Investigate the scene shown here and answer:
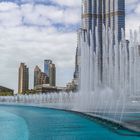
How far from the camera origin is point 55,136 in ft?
61.4

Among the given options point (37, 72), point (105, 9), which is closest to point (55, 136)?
point (105, 9)

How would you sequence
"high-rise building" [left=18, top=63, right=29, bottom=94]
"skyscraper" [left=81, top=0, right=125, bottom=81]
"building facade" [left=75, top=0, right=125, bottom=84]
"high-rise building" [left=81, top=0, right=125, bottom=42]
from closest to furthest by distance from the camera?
"building facade" [left=75, top=0, right=125, bottom=84] < "skyscraper" [left=81, top=0, right=125, bottom=81] < "high-rise building" [left=81, top=0, right=125, bottom=42] < "high-rise building" [left=18, top=63, right=29, bottom=94]

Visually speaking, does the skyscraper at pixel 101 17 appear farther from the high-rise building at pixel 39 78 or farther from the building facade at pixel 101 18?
the high-rise building at pixel 39 78

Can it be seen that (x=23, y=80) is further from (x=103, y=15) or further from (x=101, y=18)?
(x=103, y=15)

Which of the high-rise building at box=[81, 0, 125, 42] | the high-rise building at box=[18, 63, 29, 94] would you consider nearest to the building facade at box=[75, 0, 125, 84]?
the high-rise building at box=[81, 0, 125, 42]

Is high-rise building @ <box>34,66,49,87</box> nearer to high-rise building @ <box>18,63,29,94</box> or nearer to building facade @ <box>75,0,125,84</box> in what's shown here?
high-rise building @ <box>18,63,29,94</box>

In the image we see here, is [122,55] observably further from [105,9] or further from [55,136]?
[105,9]

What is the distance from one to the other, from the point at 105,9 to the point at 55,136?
45.1m

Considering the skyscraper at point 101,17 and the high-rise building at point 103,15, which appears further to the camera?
the high-rise building at point 103,15

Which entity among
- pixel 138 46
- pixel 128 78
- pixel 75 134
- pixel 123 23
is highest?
pixel 123 23

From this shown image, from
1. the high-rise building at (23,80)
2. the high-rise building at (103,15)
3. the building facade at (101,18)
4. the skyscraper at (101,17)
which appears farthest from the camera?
the high-rise building at (23,80)

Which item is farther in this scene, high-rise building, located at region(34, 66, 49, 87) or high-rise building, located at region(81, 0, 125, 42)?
high-rise building, located at region(34, 66, 49, 87)

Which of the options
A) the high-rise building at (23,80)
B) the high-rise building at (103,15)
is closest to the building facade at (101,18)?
the high-rise building at (103,15)

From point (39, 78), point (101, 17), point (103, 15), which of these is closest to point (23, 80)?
point (39, 78)
